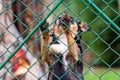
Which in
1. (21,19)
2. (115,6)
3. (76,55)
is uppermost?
(115,6)

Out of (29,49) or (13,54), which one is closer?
(13,54)

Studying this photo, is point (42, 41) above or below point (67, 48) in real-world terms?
above

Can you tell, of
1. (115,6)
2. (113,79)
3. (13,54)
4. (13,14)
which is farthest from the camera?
(115,6)

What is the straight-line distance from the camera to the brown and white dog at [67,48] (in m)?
2.96

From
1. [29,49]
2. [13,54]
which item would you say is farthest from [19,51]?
[13,54]

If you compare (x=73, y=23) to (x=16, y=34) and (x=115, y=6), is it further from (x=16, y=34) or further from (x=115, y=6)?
(x=115, y=6)

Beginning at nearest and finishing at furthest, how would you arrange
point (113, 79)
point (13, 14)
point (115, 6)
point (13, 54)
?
point (13, 54)
point (13, 14)
point (113, 79)
point (115, 6)

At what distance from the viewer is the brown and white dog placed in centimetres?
296

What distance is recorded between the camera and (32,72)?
3.14 m

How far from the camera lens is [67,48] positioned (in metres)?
2.99

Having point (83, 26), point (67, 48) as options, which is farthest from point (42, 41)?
point (83, 26)

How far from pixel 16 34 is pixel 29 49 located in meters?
0.12

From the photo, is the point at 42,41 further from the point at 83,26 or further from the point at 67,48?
the point at 83,26

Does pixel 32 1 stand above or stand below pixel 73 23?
above
